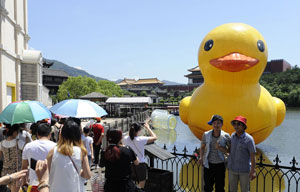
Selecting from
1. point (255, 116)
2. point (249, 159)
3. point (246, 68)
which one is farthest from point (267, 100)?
point (249, 159)

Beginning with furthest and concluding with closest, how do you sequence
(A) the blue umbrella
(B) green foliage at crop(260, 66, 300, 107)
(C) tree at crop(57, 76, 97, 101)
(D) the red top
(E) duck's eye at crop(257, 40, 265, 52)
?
(C) tree at crop(57, 76, 97, 101), (B) green foliage at crop(260, 66, 300, 107), (E) duck's eye at crop(257, 40, 265, 52), (D) the red top, (A) the blue umbrella

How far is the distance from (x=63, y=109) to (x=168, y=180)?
2.70 m

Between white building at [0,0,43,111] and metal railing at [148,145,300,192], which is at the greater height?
white building at [0,0,43,111]

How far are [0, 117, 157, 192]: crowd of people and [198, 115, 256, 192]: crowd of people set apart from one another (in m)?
1.03

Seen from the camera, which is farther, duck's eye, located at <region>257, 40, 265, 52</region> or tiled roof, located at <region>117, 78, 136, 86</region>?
tiled roof, located at <region>117, 78, 136, 86</region>

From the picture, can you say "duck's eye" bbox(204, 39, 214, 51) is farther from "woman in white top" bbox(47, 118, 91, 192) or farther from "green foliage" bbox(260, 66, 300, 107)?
"green foliage" bbox(260, 66, 300, 107)

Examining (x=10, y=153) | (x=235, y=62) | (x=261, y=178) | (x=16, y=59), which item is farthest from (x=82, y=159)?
(x=16, y=59)

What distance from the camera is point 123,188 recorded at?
3.31m

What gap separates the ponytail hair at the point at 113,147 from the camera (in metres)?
3.24

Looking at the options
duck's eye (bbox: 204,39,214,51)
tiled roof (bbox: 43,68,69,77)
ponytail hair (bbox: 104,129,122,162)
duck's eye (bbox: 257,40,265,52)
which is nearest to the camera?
ponytail hair (bbox: 104,129,122,162)

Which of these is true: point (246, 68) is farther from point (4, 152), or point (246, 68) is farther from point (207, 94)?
point (4, 152)

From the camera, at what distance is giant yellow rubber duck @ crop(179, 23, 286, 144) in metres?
7.43

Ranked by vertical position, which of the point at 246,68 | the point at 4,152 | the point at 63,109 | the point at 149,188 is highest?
the point at 246,68

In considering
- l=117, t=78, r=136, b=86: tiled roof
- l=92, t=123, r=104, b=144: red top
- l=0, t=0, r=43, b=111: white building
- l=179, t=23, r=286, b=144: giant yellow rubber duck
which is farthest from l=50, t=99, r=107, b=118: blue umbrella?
l=117, t=78, r=136, b=86: tiled roof
